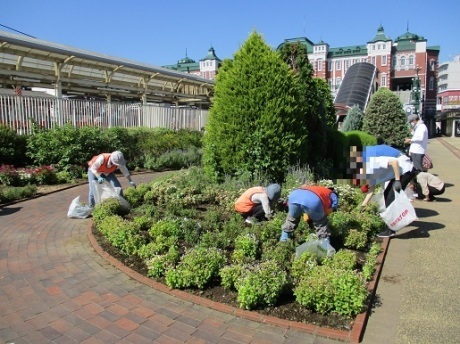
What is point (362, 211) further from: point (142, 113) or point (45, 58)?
point (45, 58)

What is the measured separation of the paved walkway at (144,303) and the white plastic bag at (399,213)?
28cm

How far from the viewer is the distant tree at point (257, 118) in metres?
7.23

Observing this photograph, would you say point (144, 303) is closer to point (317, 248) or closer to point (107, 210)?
point (317, 248)

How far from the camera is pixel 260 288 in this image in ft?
11.0

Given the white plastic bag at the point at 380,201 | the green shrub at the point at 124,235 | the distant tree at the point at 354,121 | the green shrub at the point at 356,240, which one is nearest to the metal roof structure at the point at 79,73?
the distant tree at the point at 354,121

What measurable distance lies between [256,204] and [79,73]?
15486 millimetres

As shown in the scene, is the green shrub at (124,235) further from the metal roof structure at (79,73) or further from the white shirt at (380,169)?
the metal roof structure at (79,73)

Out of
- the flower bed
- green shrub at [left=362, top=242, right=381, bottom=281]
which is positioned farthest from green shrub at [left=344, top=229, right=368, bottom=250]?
green shrub at [left=362, top=242, right=381, bottom=281]

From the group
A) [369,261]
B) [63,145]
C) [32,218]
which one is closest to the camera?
[369,261]

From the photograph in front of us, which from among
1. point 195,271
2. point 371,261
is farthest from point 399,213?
point 195,271

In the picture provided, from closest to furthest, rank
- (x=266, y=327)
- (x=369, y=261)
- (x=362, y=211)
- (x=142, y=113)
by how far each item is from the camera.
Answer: (x=266, y=327) → (x=369, y=261) → (x=362, y=211) → (x=142, y=113)

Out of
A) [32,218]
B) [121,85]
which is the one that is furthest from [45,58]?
[32,218]

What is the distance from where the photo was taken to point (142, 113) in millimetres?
16234

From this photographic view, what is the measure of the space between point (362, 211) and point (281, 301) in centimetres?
302
